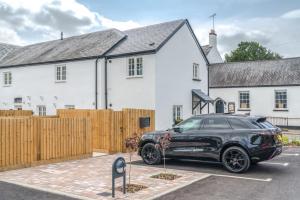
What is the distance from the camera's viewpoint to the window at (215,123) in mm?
10445

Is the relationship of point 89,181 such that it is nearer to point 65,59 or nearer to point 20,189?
point 20,189

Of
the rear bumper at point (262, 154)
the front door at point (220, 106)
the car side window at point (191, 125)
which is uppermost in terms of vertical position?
the front door at point (220, 106)

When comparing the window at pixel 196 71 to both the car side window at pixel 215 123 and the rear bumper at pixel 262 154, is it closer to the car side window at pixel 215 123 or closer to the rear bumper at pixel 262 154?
the car side window at pixel 215 123

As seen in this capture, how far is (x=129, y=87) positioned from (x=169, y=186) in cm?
1280

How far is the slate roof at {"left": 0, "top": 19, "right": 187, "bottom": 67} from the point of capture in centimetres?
2114

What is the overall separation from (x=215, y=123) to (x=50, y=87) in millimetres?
16535

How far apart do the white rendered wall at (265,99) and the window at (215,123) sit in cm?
1883

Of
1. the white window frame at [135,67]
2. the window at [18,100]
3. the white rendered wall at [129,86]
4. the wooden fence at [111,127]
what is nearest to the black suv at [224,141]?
the wooden fence at [111,127]

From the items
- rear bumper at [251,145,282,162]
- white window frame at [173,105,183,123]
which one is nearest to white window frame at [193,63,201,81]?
white window frame at [173,105,183,123]

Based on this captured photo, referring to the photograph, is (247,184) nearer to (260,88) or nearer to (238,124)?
(238,124)

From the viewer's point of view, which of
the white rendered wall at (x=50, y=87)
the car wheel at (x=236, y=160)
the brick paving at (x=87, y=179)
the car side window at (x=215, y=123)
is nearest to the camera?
the brick paving at (x=87, y=179)

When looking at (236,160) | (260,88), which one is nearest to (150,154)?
(236,160)

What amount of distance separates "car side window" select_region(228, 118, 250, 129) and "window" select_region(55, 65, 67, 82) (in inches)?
625

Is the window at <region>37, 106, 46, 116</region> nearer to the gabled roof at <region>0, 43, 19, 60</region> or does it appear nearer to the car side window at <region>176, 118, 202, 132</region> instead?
the gabled roof at <region>0, 43, 19, 60</region>
